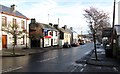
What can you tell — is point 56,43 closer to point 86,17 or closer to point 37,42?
point 37,42

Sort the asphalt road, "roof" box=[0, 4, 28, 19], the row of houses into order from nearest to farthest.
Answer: the asphalt road
the row of houses
"roof" box=[0, 4, 28, 19]

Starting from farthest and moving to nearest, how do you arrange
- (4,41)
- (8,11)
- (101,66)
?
1. (8,11)
2. (4,41)
3. (101,66)

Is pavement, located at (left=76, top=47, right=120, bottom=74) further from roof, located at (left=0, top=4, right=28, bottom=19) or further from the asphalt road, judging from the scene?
roof, located at (left=0, top=4, right=28, bottom=19)

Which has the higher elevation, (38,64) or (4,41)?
(4,41)

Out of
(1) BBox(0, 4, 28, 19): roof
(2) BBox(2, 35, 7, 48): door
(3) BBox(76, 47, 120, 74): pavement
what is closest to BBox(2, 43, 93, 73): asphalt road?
(3) BBox(76, 47, 120, 74): pavement

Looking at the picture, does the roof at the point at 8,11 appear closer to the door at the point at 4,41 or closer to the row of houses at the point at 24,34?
the row of houses at the point at 24,34

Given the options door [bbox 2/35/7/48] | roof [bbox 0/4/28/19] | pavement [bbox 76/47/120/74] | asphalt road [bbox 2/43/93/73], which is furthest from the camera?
roof [bbox 0/4/28/19]

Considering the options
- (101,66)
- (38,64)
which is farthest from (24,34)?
(101,66)

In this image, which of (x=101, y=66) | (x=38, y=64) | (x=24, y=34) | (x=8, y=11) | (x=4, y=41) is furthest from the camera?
(x=8, y=11)

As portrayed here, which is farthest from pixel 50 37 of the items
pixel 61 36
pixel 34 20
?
pixel 61 36

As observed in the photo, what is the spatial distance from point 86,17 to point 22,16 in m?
16.3

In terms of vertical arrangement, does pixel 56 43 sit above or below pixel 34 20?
below

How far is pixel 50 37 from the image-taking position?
247 feet

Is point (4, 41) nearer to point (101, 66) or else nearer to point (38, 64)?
point (38, 64)
